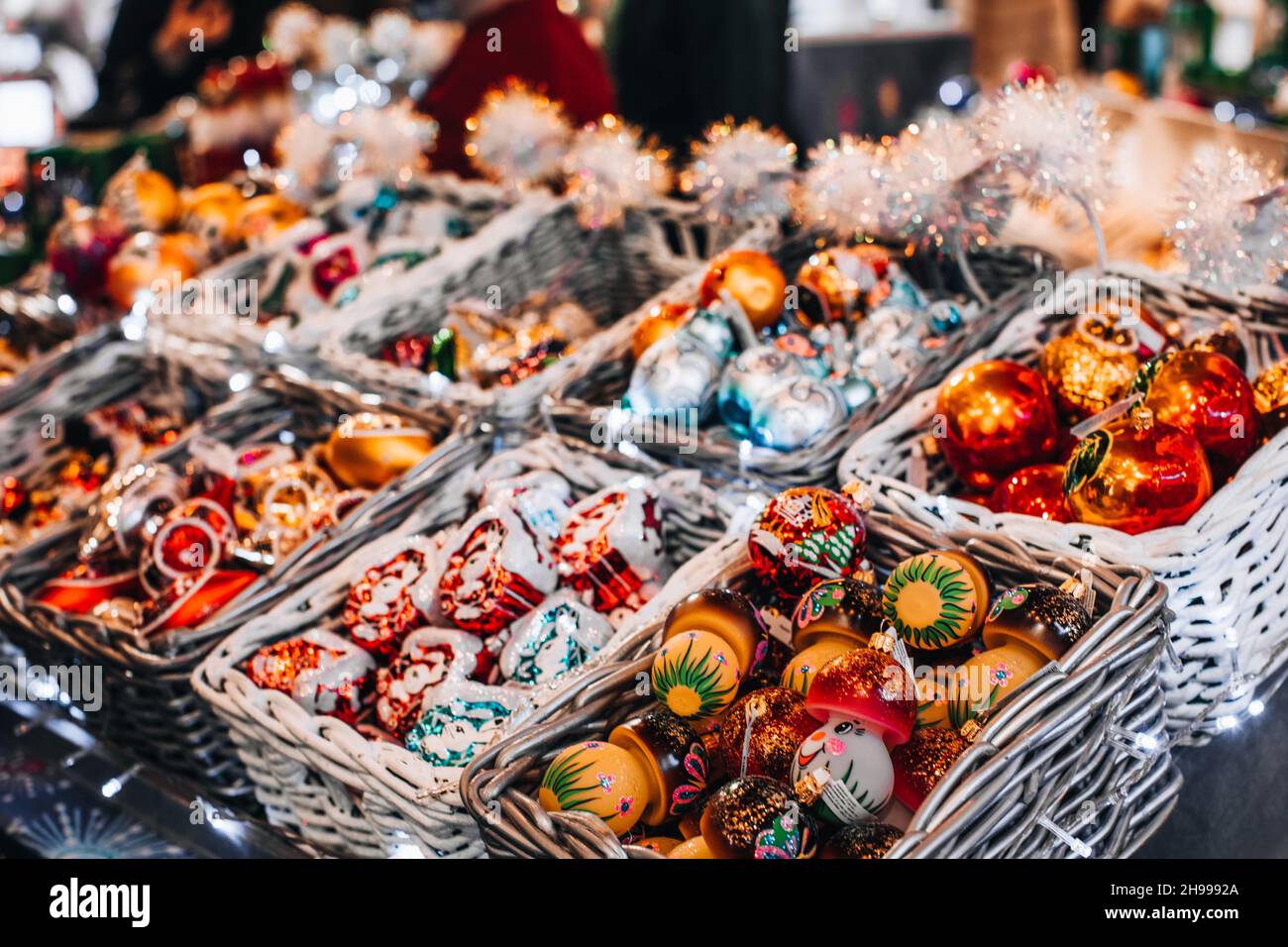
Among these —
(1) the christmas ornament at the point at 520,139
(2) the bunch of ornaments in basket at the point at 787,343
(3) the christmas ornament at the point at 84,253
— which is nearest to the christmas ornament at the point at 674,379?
(2) the bunch of ornaments in basket at the point at 787,343

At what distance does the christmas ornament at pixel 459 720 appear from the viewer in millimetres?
1291

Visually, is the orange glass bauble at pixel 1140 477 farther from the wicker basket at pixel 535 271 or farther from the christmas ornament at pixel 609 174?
the christmas ornament at pixel 609 174

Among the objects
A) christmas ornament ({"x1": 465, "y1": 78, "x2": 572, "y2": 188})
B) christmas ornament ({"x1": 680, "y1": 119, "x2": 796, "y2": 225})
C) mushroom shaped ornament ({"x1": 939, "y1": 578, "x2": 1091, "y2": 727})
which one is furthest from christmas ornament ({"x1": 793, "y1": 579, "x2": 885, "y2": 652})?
christmas ornament ({"x1": 465, "y1": 78, "x2": 572, "y2": 188})

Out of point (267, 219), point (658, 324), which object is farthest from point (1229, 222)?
point (267, 219)

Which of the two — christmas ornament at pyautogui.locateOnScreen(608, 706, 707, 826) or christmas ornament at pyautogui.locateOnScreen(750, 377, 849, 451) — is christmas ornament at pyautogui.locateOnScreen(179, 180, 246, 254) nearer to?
christmas ornament at pyautogui.locateOnScreen(750, 377, 849, 451)

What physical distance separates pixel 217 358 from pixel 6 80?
7.82 ft

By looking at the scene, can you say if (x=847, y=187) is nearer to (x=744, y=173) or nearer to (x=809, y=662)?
(x=744, y=173)

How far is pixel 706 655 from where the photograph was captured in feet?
3.85

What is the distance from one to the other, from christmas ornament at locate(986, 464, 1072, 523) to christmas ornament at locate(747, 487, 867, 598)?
216mm

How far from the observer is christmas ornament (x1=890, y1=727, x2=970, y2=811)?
3.48 feet

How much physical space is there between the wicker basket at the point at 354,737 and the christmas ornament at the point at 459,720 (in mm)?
27

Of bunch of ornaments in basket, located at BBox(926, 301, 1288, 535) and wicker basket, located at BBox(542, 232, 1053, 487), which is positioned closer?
bunch of ornaments in basket, located at BBox(926, 301, 1288, 535)
